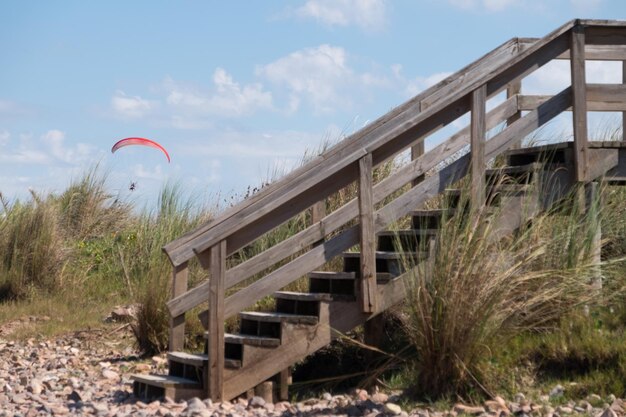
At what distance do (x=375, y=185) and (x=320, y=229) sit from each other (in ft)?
2.11

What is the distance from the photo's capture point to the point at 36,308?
39.9 feet

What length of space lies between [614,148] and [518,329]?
239cm

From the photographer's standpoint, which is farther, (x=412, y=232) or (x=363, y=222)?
(x=412, y=232)

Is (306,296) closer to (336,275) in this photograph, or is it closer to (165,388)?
(336,275)

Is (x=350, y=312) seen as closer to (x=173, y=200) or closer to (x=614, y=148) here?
(x=614, y=148)

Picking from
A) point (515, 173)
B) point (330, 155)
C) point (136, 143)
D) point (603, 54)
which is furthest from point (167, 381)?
point (136, 143)

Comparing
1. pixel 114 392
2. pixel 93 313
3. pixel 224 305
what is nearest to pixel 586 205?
pixel 224 305

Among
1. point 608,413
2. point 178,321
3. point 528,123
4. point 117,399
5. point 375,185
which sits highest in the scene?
point 528,123

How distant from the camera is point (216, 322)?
23.3ft

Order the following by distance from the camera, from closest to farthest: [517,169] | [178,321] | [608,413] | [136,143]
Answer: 1. [608,413]
2. [178,321]
3. [517,169]
4. [136,143]

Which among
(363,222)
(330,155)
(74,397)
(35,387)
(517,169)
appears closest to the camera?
(363,222)

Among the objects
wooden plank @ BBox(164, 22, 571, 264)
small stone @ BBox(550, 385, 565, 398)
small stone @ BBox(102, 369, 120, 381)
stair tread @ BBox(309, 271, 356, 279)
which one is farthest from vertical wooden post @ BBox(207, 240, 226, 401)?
small stone @ BBox(550, 385, 565, 398)

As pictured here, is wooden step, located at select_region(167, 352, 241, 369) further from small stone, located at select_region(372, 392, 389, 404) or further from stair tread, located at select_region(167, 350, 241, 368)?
small stone, located at select_region(372, 392, 389, 404)

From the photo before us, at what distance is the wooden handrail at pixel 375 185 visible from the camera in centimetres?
712
